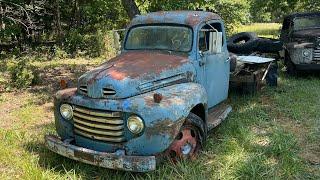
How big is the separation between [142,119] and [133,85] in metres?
0.52

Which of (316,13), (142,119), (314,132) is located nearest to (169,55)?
(142,119)

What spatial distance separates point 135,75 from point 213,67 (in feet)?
5.58

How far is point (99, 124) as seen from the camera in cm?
466

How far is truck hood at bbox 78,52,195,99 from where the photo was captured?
471 centimetres

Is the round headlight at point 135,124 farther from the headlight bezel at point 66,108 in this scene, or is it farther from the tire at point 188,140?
the headlight bezel at point 66,108

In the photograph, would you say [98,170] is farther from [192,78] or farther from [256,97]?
[256,97]

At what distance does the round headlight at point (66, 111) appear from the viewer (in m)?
5.00

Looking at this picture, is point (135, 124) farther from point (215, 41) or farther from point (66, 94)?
point (215, 41)

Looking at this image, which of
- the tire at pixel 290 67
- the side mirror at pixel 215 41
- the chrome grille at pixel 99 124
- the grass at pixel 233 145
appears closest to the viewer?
the chrome grille at pixel 99 124

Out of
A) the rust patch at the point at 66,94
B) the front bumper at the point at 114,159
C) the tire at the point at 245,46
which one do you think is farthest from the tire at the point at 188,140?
the tire at the point at 245,46

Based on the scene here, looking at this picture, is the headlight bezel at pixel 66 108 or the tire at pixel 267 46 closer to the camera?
the headlight bezel at pixel 66 108

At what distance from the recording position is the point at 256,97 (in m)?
8.58

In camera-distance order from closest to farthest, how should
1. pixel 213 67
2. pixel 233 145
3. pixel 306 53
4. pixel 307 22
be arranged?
pixel 233 145 < pixel 213 67 < pixel 306 53 < pixel 307 22

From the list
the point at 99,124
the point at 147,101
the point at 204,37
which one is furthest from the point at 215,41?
the point at 99,124
